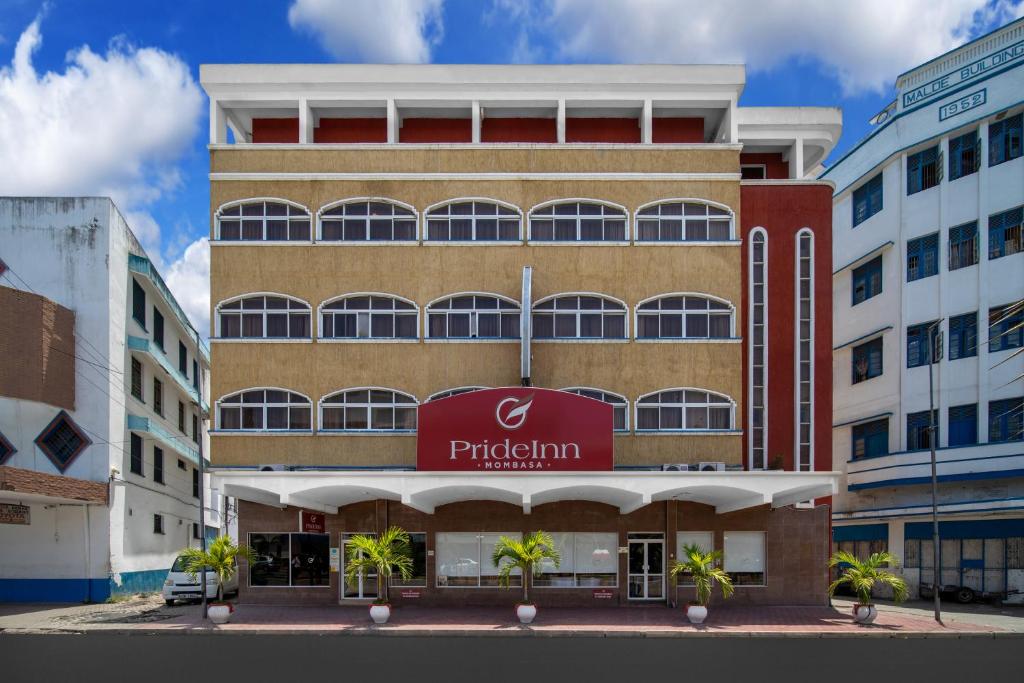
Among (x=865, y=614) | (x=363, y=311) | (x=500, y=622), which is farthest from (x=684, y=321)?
(x=500, y=622)

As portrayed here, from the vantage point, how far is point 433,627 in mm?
24719

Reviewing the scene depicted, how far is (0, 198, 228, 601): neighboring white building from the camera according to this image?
3031 centimetres

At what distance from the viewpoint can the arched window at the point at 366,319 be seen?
1217 inches

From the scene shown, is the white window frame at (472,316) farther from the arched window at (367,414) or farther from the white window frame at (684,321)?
the white window frame at (684,321)

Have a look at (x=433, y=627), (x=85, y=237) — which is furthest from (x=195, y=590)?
(x=85, y=237)

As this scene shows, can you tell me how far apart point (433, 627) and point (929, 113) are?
3067 centimetres

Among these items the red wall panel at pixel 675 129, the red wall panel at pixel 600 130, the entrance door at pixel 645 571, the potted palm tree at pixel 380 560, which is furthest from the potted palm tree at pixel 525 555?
the red wall panel at pixel 675 129

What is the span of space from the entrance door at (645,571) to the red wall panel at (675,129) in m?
14.8

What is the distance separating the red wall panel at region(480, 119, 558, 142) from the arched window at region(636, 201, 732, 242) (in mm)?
5220

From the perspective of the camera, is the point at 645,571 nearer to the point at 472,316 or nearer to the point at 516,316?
the point at 516,316

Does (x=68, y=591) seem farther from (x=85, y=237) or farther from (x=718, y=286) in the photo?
(x=718, y=286)

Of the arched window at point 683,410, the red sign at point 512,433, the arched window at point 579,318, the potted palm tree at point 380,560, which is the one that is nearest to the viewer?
the potted palm tree at point 380,560

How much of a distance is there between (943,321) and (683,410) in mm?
14967

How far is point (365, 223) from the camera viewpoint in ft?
103
